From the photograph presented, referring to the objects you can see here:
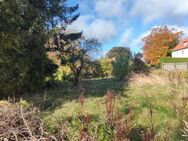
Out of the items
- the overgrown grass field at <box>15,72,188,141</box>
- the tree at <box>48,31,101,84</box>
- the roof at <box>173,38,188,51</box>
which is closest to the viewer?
the overgrown grass field at <box>15,72,188,141</box>

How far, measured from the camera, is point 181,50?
70.6 metres

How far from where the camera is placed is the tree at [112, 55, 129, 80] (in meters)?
26.0

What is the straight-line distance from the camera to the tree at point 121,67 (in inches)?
1025

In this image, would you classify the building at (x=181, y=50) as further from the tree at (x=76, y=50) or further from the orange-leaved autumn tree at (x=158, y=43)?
the tree at (x=76, y=50)

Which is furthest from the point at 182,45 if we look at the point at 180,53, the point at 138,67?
the point at 138,67

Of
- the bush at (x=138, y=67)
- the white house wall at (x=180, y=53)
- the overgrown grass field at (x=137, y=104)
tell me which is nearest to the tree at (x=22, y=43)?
the overgrown grass field at (x=137, y=104)

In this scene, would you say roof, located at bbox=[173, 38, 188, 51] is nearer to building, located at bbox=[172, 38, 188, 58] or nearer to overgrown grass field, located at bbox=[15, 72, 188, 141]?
building, located at bbox=[172, 38, 188, 58]

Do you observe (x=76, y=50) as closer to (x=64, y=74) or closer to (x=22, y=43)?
(x=64, y=74)

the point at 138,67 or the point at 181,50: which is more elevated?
the point at 181,50

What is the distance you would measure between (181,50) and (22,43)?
5778 cm

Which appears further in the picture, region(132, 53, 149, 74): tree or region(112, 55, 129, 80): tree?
region(132, 53, 149, 74): tree

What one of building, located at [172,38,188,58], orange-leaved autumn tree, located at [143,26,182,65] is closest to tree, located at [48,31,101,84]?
orange-leaved autumn tree, located at [143,26,182,65]

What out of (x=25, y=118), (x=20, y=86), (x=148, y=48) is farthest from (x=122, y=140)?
(x=148, y=48)

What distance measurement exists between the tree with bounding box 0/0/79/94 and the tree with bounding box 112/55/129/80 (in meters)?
5.92
